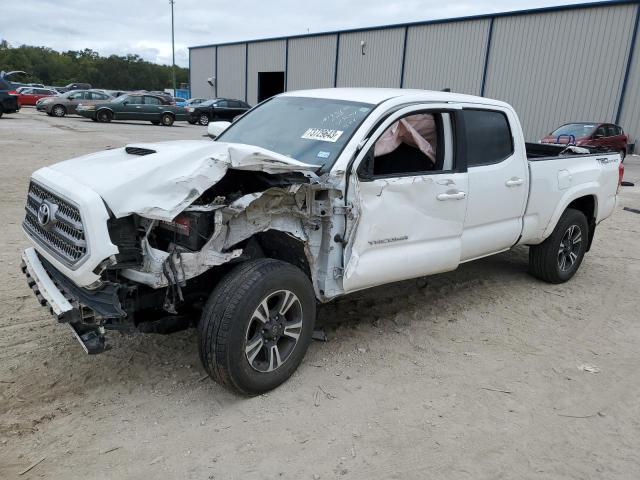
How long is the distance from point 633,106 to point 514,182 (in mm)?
21696

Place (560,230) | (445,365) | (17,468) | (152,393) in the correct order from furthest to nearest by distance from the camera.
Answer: (560,230)
(445,365)
(152,393)
(17,468)

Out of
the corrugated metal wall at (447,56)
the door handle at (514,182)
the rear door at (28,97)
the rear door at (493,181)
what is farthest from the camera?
the rear door at (28,97)

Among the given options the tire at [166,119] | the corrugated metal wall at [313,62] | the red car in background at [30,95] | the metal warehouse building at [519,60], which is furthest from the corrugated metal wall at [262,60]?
the red car in background at [30,95]

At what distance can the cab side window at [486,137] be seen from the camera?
4496 mm

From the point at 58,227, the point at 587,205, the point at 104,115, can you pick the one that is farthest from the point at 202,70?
the point at 58,227

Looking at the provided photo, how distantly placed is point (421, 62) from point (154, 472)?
2986 centimetres

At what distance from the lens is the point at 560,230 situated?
559 centimetres

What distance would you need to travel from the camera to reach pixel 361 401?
11.1 ft

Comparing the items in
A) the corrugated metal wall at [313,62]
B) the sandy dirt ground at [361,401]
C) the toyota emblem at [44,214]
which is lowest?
the sandy dirt ground at [361,401]

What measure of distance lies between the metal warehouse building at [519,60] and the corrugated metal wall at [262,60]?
2.16m

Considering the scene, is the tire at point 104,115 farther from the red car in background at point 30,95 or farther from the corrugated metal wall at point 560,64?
the corrugated metal wall at point 560,64

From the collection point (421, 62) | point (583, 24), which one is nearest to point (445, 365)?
point (583, 24)

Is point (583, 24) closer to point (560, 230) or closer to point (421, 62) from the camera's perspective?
point (421, 62)

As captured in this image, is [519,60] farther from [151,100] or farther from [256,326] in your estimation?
[256,326]
